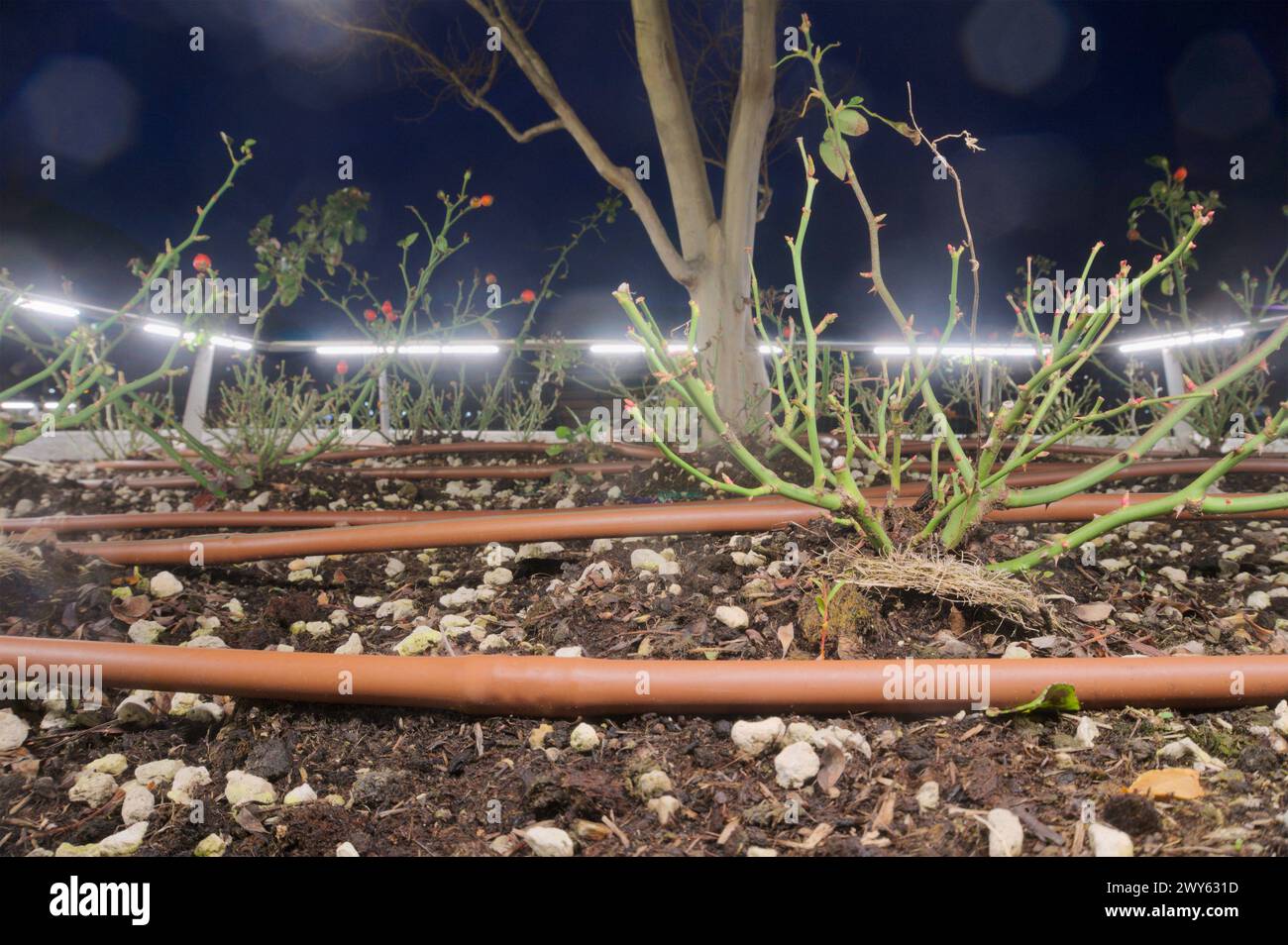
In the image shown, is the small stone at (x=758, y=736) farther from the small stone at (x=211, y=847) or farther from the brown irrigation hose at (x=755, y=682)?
the small stone at (x=211, y=847)

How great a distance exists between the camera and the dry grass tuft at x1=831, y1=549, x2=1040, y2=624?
110 centimetres

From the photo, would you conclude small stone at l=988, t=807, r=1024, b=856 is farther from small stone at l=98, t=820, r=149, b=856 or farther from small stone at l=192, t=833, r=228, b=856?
small stone at l=98, t=820, r=149, b=856

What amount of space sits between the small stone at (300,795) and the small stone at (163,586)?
2.63ft

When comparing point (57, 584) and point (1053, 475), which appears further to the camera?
point (1053, 475)

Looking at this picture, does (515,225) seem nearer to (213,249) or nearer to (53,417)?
(213,249)

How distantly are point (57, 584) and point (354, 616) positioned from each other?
595 mm

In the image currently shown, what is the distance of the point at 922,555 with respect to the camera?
3.80 feet

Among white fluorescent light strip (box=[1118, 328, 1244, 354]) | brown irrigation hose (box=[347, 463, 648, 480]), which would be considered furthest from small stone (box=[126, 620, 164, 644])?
white fluorescent light strip (box=[1118, 328, 1244, 354])

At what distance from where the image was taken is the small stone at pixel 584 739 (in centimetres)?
91

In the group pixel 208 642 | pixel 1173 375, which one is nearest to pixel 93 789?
pixel 208 642

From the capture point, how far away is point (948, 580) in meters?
1.11

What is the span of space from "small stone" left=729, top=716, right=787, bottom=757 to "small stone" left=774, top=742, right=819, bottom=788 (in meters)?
0.04

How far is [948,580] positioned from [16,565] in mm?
1669
